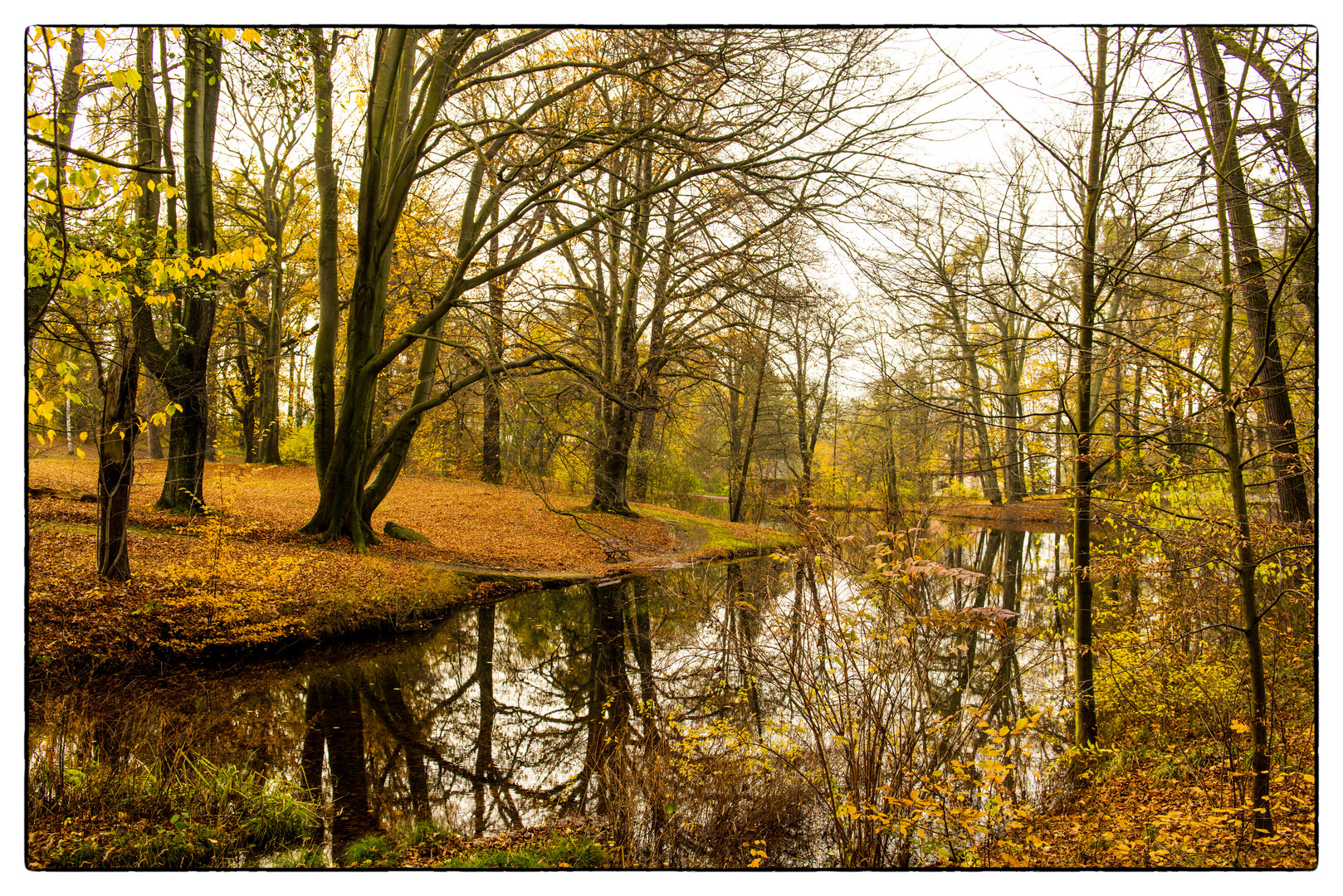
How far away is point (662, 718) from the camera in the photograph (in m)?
5.08

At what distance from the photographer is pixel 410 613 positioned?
310 inches

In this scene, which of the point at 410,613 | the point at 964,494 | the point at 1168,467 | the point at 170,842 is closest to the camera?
the point at 170,842

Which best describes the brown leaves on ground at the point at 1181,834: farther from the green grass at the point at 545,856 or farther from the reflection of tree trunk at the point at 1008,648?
the green grass at the point at 545,856

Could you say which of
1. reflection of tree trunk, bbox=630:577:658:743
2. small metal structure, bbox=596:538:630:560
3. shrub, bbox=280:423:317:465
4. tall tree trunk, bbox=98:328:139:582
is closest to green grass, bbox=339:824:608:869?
reflection of tree trunk, bbox=630:577:658:743

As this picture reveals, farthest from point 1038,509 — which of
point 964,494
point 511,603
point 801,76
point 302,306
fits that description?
point 302,306

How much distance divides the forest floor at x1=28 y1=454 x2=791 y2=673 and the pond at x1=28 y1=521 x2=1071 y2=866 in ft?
1.28

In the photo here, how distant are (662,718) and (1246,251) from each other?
448 centimetres

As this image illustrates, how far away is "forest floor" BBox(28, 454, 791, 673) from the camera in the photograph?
17.7ft

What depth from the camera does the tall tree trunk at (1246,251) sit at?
3.27 metres

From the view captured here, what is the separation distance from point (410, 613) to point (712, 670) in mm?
4158

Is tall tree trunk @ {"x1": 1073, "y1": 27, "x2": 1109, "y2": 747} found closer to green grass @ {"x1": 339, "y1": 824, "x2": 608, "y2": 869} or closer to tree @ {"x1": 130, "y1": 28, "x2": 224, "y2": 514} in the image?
green grass @ {"x1": 339, "y1": 824, "x2": 608, "y2": 869}

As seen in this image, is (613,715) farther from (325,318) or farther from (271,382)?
(271,382)

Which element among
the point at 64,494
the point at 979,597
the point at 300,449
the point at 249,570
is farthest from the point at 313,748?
the point at 300,449

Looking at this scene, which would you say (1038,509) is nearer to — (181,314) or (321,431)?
(321,431)
